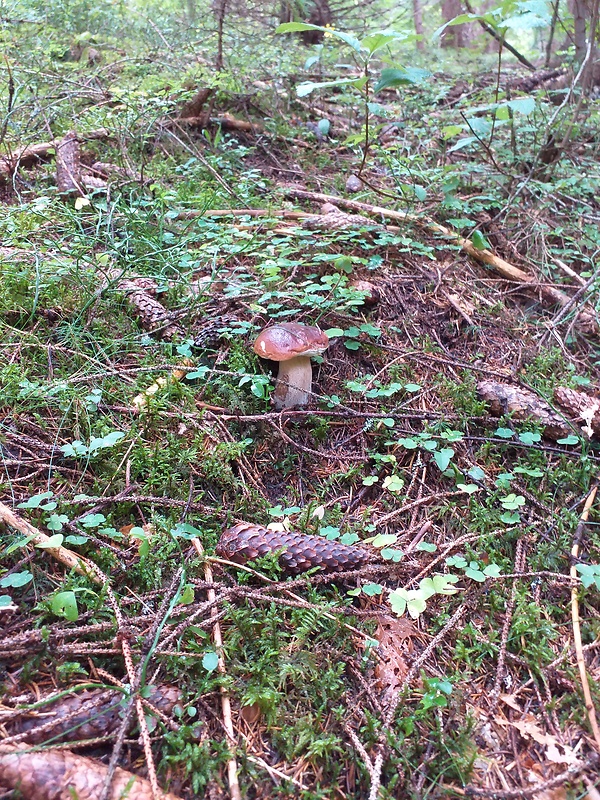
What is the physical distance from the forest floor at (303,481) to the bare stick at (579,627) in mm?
14

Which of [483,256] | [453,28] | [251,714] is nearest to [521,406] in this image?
[483,256]

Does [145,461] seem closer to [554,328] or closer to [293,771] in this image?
[293,771]

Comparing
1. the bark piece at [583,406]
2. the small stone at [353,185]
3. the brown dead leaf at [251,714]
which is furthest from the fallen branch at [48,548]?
the small stone at [353,185]

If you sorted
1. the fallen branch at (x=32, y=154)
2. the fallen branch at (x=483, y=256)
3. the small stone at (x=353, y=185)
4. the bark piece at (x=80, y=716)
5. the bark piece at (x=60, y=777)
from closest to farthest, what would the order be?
the bark piece at (x=60, y=777), the bark piece at (x=80, y=716), the fallen branch at (x=483, y=256), the fallen branch at (x=32, y=154), the small stone at (x=353, y=185)

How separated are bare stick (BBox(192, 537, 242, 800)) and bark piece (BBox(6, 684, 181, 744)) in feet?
0.50

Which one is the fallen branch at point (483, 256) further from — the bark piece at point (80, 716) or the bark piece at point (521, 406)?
the bark piece at point (80, 716)

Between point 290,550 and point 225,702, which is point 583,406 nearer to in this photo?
point 290,550

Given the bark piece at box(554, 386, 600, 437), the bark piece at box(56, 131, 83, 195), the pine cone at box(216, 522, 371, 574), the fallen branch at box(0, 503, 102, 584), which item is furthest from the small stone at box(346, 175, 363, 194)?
the fallen branch at box(0, 503, 102, 584)

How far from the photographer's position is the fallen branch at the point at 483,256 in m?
3.40

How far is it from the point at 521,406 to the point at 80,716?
2385mm

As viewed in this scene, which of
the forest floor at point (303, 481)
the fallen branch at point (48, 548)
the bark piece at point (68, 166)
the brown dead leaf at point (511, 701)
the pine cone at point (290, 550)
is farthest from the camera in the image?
the bark piece at point (68, 166)

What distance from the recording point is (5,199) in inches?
157

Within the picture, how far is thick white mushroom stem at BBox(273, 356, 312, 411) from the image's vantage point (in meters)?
2.63

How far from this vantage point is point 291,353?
8.30 feet
